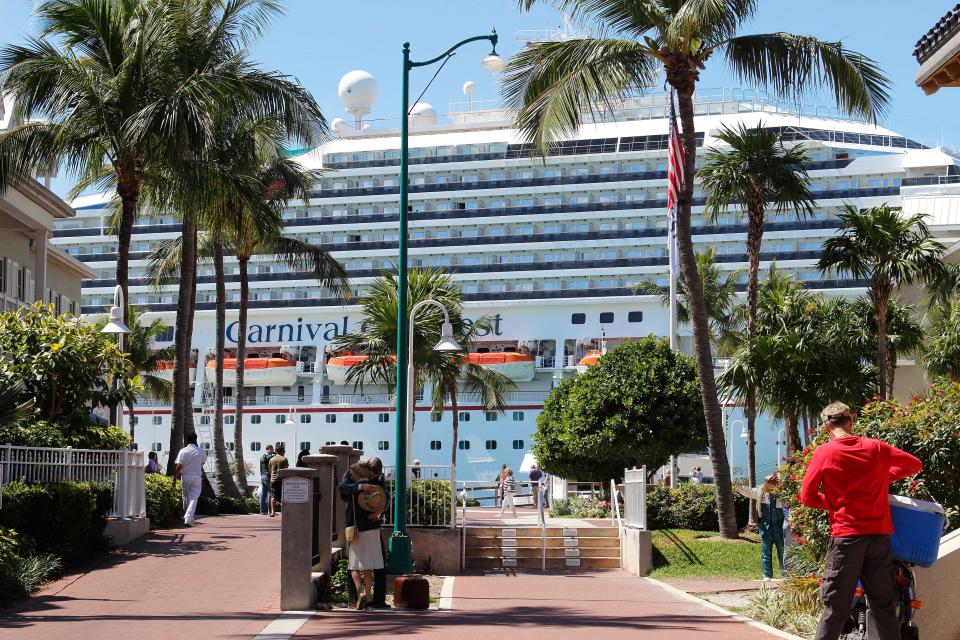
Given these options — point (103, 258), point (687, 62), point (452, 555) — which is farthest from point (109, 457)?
point (103, 258)

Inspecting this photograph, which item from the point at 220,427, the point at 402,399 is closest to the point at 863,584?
the point at 402,399

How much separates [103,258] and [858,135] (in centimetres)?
4200

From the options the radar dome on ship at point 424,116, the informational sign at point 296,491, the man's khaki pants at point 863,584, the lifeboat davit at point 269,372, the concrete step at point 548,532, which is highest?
the radar dome on ship at point 424,116

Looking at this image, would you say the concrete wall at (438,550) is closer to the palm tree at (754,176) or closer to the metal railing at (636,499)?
the metal railing at (636,499)

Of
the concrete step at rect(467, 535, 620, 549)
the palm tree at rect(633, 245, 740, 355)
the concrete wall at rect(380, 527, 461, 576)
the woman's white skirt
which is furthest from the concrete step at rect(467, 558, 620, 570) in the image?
the palm tree at rect(633, 245, 740, 355)

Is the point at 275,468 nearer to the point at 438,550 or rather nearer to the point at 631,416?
the point at 438,550

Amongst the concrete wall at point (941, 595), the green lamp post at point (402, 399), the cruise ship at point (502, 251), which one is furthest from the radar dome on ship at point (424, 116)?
the concrete wall at point (941, 595)

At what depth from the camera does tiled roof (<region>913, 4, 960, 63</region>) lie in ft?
34.8

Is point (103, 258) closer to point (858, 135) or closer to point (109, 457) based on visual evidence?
point (858, 135)

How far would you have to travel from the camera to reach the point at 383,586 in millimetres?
11703

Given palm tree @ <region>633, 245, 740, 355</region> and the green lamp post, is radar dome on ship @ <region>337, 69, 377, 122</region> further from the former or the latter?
the green lamp post

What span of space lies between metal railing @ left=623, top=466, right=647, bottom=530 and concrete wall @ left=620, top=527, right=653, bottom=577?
0.47 ft

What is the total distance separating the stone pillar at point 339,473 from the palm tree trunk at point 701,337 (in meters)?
Result: 5.95

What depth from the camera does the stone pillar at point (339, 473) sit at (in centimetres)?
1479
